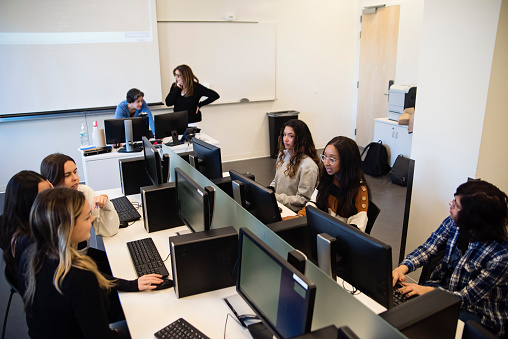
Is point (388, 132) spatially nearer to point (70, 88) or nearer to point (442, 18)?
point (442, 18)

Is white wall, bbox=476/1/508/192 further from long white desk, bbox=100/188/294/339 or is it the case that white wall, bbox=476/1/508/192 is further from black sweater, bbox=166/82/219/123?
black sweater, bbox=166/82/219/123

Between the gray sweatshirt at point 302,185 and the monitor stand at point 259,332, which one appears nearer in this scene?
the monitor stand at point 259,332

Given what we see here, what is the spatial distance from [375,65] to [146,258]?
218 inches

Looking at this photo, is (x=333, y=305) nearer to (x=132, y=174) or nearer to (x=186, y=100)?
(x=132, y=174)

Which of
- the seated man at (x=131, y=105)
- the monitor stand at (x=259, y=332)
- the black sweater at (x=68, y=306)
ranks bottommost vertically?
the monitor stand at (x=259, y=332)

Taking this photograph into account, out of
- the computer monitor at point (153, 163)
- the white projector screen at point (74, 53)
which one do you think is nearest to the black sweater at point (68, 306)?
the computer monitor at point (153, 163)

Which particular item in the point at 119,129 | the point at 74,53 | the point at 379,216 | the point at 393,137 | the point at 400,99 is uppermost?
the point at 74,53

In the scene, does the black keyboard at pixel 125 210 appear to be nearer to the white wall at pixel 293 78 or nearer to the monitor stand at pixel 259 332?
the monitor stand at pixel 259 332

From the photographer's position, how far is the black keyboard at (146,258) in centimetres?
210

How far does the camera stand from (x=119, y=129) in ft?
13.6

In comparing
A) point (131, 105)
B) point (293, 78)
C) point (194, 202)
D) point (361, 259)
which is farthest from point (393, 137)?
point (361, 259)

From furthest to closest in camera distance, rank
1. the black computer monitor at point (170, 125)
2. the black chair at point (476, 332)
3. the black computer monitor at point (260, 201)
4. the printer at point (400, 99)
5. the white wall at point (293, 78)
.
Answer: the white wall at point (293, 78) < the printer at point (400, 99) < the black computer monitor at point (170, 125) < the black computer monitor at point (260, 201) < the black chair at point (476, 332)

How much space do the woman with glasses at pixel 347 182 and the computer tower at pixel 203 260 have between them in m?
0.76

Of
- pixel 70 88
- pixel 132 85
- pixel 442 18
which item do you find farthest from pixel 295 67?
pixel 442 18
